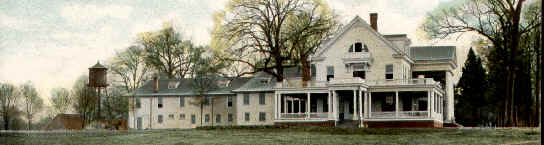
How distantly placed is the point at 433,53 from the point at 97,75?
14.4m

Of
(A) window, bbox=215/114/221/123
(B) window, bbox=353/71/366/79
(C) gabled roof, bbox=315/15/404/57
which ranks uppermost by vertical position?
(C) gabled roof, bbox=315/15/404/57

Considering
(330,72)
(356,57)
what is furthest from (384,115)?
(330,72)

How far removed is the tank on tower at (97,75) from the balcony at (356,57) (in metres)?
10.2

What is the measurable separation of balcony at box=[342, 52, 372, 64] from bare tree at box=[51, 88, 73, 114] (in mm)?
12903

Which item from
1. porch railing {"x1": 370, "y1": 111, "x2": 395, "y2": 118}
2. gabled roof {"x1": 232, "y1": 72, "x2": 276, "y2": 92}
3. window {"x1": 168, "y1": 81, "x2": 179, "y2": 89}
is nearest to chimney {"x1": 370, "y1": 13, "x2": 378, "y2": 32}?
porch railing {"x1": 370, "y1": 111, "x2": 395, "y2": 118}

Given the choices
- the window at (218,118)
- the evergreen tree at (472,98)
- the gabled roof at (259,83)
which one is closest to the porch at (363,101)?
the evergreen tree at (472,98)

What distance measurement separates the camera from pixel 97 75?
3188 cm

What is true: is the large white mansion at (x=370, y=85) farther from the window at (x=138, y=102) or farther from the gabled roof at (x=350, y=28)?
the window at (x=138, y=102)

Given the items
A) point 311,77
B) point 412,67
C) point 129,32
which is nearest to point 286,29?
point 311,77

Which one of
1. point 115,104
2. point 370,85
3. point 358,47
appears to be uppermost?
point 358,47

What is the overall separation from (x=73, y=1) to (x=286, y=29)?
11.7 meters

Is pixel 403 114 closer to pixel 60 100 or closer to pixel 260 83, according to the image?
pixel 260 83

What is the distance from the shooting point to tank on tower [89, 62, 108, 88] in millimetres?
30719

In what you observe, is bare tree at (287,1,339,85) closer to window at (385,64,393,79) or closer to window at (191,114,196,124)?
window at (385,64,393,79)
